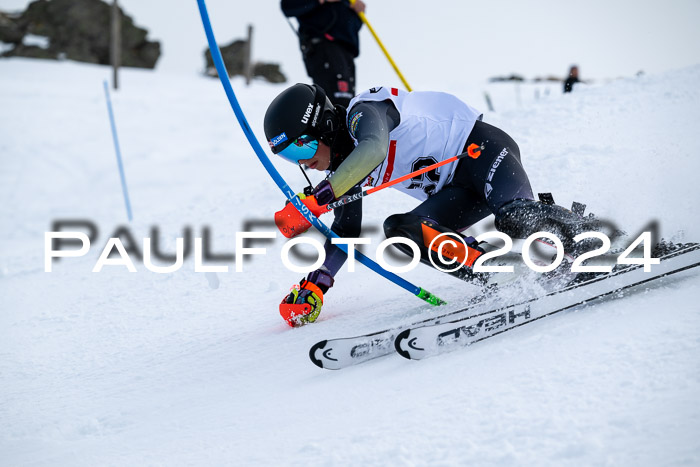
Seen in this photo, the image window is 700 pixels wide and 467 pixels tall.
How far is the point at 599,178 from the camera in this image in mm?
4434

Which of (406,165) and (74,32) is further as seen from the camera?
(74,32)

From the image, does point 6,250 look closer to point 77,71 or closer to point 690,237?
point 690,237

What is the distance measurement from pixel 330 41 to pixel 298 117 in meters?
2.74

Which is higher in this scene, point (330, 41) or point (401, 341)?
point (330, 41)

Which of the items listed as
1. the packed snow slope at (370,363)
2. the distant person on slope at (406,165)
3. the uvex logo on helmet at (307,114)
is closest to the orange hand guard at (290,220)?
the distant person on slope at (406,165)

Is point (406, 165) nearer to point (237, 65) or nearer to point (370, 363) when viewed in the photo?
point (370, 363)

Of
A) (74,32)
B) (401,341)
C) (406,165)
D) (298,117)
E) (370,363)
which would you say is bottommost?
(370,363)

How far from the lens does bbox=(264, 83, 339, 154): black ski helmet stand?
2.61 meters

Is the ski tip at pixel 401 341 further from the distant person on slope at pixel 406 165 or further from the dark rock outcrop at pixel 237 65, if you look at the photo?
the dark rock outcrop at pixel 237 65

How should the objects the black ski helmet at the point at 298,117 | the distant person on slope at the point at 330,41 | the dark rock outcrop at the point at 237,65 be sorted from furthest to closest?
the dark rock outcrop at the point at 237,65, the distant person on slope at the point at 330,41, the black ski helmet at the point at 298,117

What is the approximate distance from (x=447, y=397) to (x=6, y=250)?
6.81 metres

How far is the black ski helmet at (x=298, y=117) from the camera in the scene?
2.61 m

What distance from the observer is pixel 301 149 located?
8.75 ft

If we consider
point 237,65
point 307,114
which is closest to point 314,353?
point 307,114
